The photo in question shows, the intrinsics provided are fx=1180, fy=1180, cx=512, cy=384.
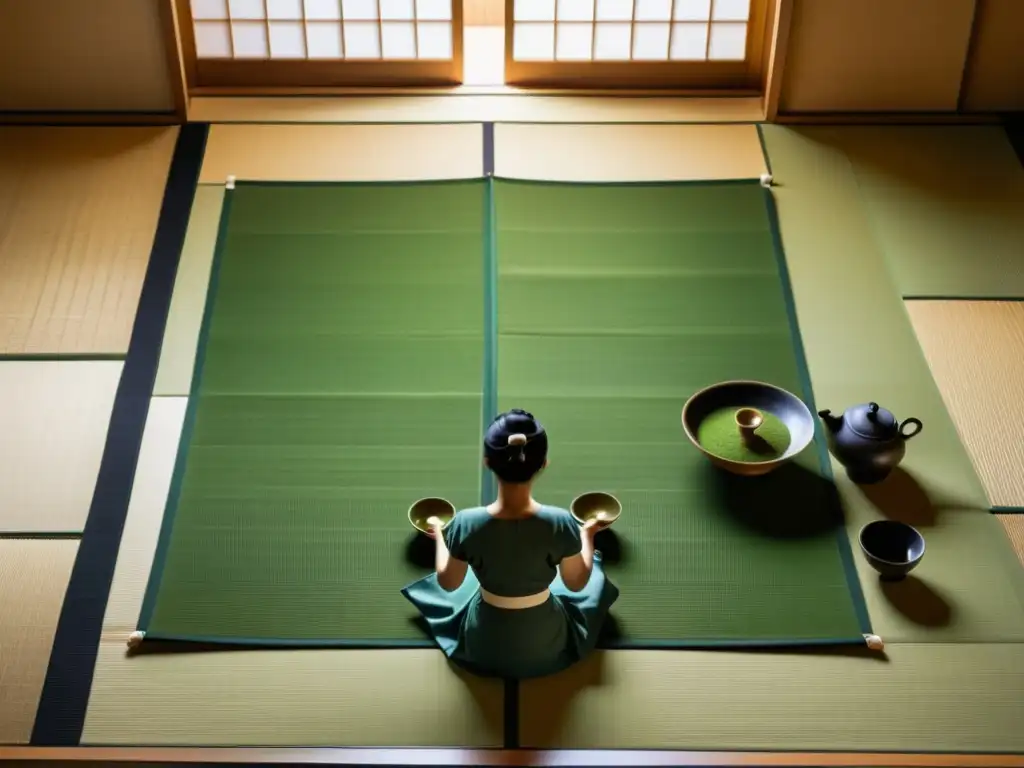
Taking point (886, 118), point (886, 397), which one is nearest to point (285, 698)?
point (886, 397)

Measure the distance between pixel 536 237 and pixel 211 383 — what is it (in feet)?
4.33

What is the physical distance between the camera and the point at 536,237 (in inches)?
173

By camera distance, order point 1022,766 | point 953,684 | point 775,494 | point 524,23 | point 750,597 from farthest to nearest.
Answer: point 524,23, point 775,494, point 750,597, point 953,684, point 1022,766

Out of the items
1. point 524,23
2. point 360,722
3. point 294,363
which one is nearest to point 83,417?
point 294,363

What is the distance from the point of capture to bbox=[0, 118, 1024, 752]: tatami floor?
2947 mm

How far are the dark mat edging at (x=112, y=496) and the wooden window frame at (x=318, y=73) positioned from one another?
0.60 meters

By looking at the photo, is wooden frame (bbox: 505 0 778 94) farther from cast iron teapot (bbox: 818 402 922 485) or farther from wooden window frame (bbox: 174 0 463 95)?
cast iron teapot (bbox: 818 402 922 485)

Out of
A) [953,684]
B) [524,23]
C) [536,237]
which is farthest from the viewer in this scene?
[524,23]

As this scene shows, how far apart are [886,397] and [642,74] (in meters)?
2.09

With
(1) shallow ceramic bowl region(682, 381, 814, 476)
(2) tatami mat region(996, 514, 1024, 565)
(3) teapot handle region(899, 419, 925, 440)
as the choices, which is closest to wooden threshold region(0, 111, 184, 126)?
(1) shallow ceramic bowl region(682, 381, 814, 476)

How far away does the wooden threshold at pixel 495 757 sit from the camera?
2824 mm

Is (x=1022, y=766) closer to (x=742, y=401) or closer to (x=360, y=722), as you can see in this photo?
(x=742, y=401)

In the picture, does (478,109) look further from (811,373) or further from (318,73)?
(811,373)

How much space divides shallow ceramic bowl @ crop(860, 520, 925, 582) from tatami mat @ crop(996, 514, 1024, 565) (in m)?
0.27
